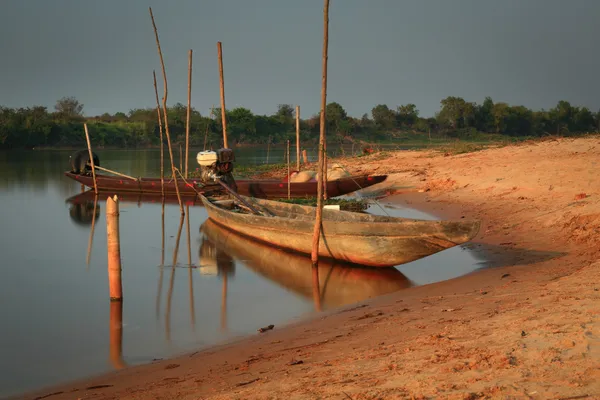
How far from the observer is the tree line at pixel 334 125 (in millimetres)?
49000

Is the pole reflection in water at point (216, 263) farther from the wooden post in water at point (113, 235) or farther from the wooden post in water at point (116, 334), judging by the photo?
the wooden post in water at point (113, 235)

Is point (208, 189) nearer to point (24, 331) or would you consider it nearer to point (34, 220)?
point (34, 220)

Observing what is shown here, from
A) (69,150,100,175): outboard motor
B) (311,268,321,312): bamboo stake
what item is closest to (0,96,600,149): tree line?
(69,150,100,175): outboard motor

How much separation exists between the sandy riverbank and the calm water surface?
575 millimetres

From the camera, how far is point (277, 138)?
5750 cm

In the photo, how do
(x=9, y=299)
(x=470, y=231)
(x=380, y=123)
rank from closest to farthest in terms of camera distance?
(x=470, y=231), (x=9, y=299), (x=380, y=123)

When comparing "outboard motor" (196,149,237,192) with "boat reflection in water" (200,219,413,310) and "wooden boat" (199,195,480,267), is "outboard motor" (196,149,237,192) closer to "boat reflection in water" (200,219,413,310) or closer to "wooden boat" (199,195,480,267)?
"boat reflection in water" (200,219,413,310)

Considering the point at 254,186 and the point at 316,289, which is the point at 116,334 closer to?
the point at 316,289

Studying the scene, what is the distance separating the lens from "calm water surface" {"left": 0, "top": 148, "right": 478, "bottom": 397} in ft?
20.6

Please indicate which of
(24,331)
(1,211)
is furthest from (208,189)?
(24,331)

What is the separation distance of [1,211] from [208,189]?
6498 mm

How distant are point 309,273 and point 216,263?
198 cm

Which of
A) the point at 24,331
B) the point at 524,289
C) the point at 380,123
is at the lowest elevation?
the point at 24,331

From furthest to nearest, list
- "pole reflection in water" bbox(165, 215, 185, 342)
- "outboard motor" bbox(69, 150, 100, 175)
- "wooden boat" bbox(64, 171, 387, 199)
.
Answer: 1. "outboard motor" bbox(69, 150, 100, 175)
2. "wooden boat" bbox(64, 171, 387, 199)
3. "pole reflection in water" bbox(165, 215, 185, 342)
